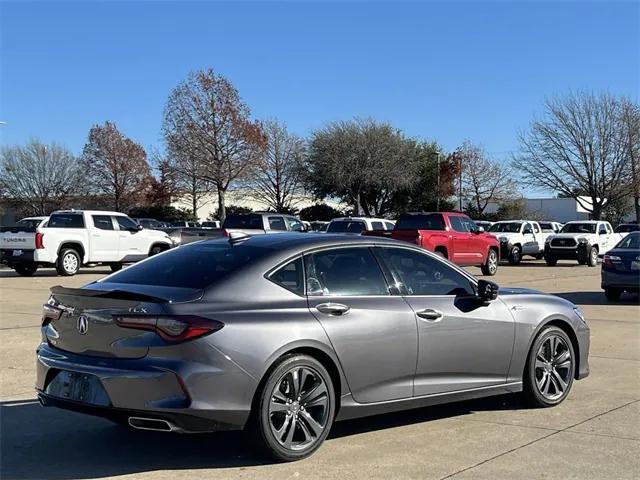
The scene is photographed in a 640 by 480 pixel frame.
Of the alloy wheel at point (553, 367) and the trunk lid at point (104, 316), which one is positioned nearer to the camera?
the trunk lid at point (104, 316)

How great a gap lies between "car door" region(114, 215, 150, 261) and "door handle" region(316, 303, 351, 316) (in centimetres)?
1910

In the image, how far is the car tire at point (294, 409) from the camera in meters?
5.30

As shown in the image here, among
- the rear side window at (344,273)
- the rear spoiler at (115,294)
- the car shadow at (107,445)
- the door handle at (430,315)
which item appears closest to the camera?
the rear spoiler at (115,294)

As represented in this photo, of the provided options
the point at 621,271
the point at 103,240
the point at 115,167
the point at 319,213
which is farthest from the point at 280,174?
the point at 621,271

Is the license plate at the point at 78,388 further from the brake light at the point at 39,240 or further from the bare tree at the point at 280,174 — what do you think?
the bare tree at the point at 280,174

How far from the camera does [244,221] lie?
84.9ft

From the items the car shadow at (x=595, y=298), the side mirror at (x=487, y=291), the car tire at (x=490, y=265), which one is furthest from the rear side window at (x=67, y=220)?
the side mirror at (x=487, y=291)

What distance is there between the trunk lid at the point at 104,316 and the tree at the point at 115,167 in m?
52.6

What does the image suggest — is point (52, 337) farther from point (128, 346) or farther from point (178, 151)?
point (178, 151)

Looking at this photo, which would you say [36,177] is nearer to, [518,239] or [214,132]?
[214,132]

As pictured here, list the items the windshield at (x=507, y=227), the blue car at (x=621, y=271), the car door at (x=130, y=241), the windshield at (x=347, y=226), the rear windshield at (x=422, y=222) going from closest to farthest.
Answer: the blue car at (x=621, y=271) → the rear windshield at (x=422, y=222) → the car door at (x=130, y=241) → the windshield at (x=347, y=226) → the windshield at (x=507, y=227)

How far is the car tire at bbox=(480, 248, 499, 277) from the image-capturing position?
25.5 meters

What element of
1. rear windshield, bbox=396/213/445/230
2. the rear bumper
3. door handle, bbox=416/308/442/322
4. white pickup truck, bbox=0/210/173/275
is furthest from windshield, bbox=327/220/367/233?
the rear bumper

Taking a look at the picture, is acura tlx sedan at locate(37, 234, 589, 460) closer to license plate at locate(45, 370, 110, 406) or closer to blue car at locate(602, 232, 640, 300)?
license plate at locate(45, 370, 110, 406)
